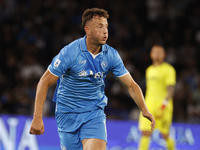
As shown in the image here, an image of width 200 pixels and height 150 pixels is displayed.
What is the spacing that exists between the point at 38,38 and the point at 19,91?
2.07m

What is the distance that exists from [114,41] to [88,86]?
7465mm

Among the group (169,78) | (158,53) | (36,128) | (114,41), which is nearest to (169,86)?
(169,78)

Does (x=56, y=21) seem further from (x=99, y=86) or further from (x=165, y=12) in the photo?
(x=99, y=86)

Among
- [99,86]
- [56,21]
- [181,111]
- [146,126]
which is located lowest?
[181,111]

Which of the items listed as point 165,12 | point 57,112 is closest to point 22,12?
point 165,12

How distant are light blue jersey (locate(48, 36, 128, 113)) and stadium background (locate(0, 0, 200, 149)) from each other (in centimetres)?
512

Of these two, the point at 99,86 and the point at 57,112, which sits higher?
the point at 99,86

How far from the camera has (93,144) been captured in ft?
13.2

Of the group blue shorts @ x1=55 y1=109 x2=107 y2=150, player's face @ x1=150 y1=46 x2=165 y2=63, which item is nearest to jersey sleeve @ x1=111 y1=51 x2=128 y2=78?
blue shorts @ x1=55 y1=109 x2=107 y2=150

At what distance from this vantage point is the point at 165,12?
12.4m

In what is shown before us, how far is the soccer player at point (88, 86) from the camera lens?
411 cm

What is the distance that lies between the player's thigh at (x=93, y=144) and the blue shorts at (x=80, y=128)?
0.11 ft

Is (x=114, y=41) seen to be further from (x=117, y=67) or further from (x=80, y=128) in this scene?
(x=80, y=128)

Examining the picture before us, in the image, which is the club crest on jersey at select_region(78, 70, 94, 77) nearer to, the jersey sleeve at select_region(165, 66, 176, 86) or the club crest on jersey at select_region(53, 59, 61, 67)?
the club crest on jersey at select_region(53, 59, 61, 67)
